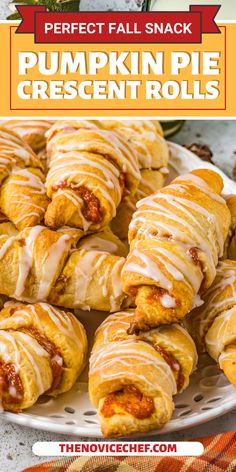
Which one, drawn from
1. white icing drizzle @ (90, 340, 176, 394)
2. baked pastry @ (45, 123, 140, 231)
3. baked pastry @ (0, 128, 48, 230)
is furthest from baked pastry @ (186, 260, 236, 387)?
baked pastry @ (0, 128, 48, 230)

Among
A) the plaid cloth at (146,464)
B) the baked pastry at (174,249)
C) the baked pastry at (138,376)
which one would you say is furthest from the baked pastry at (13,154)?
the plaid cloth at (146,464)

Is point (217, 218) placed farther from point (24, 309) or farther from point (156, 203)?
point (24, 309)

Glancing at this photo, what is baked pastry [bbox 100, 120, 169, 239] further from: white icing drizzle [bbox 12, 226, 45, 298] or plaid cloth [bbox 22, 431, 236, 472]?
plaid cloth [bbox 22, 431, 236, 472]

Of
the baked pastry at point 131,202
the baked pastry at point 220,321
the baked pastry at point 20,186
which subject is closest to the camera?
the baked pastry at point 220,321

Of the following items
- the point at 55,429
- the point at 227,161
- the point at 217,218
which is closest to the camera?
the point at 55,429

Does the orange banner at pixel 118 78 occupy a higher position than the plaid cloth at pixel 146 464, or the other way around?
the orange banner at pixel 118 78

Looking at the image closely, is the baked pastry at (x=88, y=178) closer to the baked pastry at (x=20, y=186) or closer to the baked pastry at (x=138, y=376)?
the baked pastry at (x=20, y=186)

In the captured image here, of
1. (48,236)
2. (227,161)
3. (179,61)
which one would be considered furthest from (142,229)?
(227,161)
